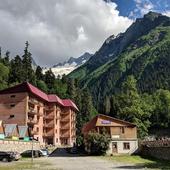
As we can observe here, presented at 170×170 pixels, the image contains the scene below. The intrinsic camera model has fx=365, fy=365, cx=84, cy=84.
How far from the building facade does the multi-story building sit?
81.3 ft

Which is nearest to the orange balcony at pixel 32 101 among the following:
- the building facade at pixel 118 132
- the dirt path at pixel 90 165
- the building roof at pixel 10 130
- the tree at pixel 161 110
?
the building roof at pixel 10 130

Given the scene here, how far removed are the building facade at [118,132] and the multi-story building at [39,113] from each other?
2478 cm

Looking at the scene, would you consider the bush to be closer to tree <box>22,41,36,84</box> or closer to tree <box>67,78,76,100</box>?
tree <box>22,41,36,84</box>

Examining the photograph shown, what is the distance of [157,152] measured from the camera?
64.5m

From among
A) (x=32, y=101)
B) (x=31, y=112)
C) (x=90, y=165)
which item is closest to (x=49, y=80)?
(x=32, y=101)

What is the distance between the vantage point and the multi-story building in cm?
11012

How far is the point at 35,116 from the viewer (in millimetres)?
116875

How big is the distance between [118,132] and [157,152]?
862 inches

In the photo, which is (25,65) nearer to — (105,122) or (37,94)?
(37,94)

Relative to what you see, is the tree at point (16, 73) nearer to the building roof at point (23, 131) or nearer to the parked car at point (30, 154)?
the building roof at point (23, 131)

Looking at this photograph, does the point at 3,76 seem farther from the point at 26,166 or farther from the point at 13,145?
the point at 26,166

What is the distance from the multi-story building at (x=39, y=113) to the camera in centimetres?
11012

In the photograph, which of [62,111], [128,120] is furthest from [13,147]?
[62,111]

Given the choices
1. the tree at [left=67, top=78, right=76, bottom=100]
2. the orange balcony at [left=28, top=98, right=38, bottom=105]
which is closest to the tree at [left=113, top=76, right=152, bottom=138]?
the orange balcony at [left=28, top=98, right=38, bottom=105]
